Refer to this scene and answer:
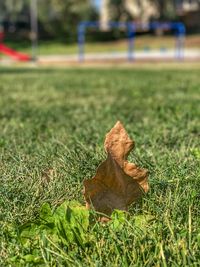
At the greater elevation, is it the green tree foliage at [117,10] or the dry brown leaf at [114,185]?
the dry brown leaf at [114,185]

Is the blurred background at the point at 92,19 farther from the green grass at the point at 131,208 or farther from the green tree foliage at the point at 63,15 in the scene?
the green grass at the point at 131,208

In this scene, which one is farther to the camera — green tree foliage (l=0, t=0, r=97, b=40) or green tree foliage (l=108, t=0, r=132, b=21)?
green tree foliage (l=108, t=0, r=132, b=21)

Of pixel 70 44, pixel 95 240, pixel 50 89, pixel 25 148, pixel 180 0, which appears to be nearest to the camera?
pixel 95 240

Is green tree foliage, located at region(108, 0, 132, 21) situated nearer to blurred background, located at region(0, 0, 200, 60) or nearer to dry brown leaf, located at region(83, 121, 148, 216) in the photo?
blurred background, located at region(0, 0, 200, 60)

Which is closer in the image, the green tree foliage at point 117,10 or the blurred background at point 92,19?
the blurred background at point 92,19

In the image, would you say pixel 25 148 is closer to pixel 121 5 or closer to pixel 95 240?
pixel 95 240

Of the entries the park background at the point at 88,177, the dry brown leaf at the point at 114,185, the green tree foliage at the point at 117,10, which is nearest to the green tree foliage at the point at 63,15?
the green tree foliage at the point at 117,10

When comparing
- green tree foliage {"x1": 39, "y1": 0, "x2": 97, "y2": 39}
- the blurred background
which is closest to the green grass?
the blurred background

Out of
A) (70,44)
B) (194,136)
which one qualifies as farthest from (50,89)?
(70,44)

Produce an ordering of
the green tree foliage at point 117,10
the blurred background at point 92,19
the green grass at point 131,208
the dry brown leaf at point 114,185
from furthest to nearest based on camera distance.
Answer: the green tree foliage at point 117,10 < the blurred background at point 92,19 < the dry brown leaf at point 114,185 < the green grass at point 131,208
